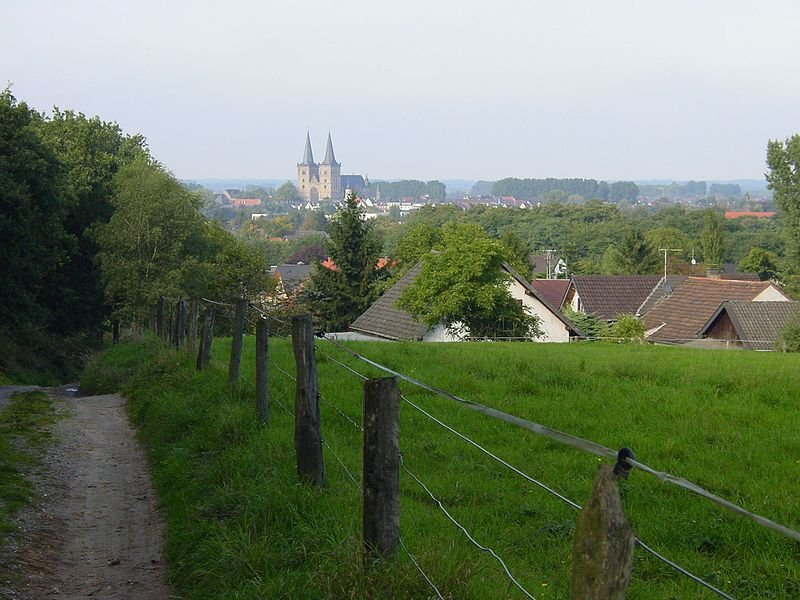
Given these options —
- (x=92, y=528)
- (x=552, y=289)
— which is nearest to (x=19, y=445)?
(x=92, y=528)

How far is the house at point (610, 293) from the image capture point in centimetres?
6438

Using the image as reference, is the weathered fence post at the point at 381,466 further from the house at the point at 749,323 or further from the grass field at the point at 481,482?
the house at the point at 749,323

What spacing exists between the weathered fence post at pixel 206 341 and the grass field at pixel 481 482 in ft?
0.74

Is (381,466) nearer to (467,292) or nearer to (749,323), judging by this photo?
(467,292)

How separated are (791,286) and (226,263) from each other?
38.6 m

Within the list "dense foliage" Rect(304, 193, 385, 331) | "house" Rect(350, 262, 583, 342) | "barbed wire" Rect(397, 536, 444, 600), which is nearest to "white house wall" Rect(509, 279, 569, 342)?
"house" Rect(350, 262, 583, 342)

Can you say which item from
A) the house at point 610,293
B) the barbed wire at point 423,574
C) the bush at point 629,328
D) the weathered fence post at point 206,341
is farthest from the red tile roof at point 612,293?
the barbed wire at point 423,574

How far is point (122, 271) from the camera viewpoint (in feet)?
129

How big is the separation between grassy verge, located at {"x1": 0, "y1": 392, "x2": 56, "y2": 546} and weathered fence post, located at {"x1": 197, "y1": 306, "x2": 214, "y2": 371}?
7.36 feet

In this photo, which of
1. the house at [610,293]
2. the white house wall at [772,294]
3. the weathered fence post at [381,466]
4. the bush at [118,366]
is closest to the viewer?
the weathered fence post at [381,466]

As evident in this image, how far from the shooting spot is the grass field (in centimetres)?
582

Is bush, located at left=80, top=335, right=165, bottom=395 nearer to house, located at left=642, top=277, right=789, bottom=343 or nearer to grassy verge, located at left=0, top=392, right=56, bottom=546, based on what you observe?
grassy verge, located at left=0, top=392, right=56, bottom=546

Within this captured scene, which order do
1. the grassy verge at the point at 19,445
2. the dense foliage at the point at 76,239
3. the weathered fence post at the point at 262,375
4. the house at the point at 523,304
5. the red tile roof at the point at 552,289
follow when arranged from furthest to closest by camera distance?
the red tile roof at the point at 552,289 → the house at the point at 523,304 → the dense foliage at the point at 76,239 → the weathered fence post at the point at 262,375 → the grassy verge at the point at 19,445

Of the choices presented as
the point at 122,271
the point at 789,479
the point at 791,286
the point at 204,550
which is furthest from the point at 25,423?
the point at 791,286
